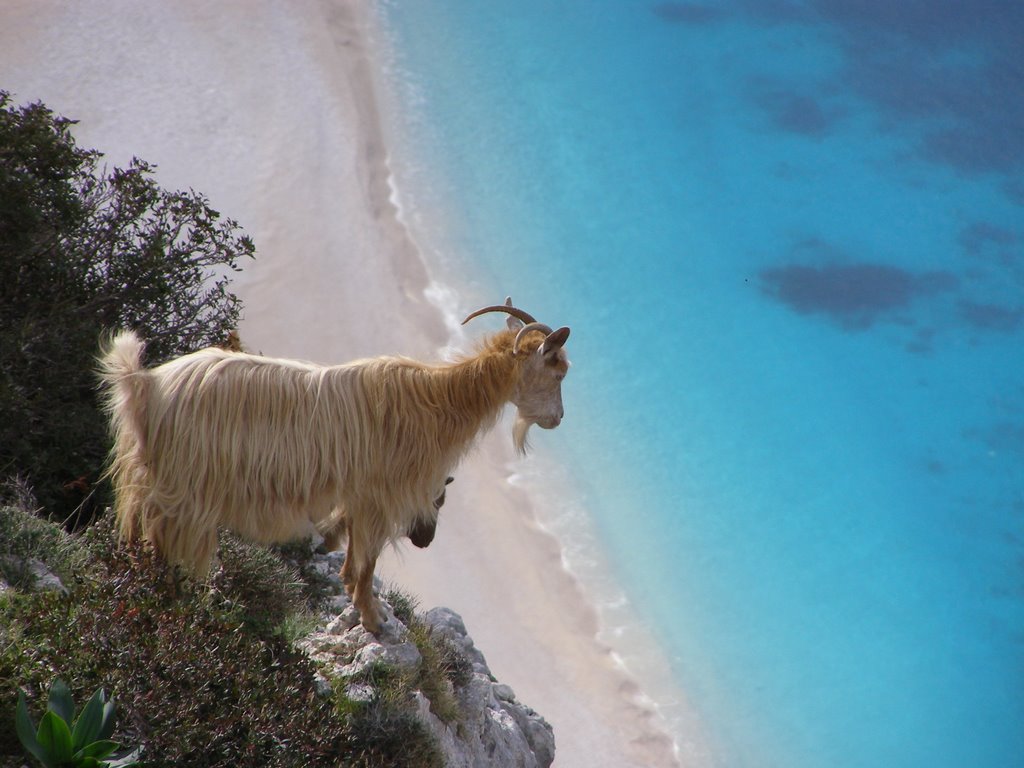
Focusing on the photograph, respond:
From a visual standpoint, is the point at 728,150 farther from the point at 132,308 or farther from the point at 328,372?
the point at 328,372

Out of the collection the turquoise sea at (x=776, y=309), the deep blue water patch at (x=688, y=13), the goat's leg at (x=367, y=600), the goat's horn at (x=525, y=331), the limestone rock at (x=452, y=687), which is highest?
the goat's horn at (x=525, y=331)

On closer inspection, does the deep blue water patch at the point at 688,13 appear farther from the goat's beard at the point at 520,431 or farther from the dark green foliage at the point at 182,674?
the dark green foliage at the point at 182,674

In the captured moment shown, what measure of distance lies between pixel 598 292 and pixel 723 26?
988cm

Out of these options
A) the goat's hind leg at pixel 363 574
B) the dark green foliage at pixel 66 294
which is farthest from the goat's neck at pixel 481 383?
the dark green foliage at pixel 66 294

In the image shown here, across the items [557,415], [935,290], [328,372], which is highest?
[328,372]

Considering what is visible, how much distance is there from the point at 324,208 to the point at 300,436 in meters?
11.3

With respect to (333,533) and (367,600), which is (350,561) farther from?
(333,533)

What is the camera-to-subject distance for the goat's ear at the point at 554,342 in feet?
21.5

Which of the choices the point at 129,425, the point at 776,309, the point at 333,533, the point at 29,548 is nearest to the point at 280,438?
the point at 129,425

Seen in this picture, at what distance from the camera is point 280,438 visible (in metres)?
6.08

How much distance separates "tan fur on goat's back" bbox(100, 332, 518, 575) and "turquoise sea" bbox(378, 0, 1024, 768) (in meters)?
6.94

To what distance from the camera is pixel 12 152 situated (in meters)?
8.34

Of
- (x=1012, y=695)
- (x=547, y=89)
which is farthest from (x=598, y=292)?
(x=1012, y=695)

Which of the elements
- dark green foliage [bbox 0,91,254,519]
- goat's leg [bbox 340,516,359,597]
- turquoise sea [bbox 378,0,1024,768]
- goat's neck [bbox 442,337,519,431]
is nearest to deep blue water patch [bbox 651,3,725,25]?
turquoise sea [bbox 378,0,1024,768]
